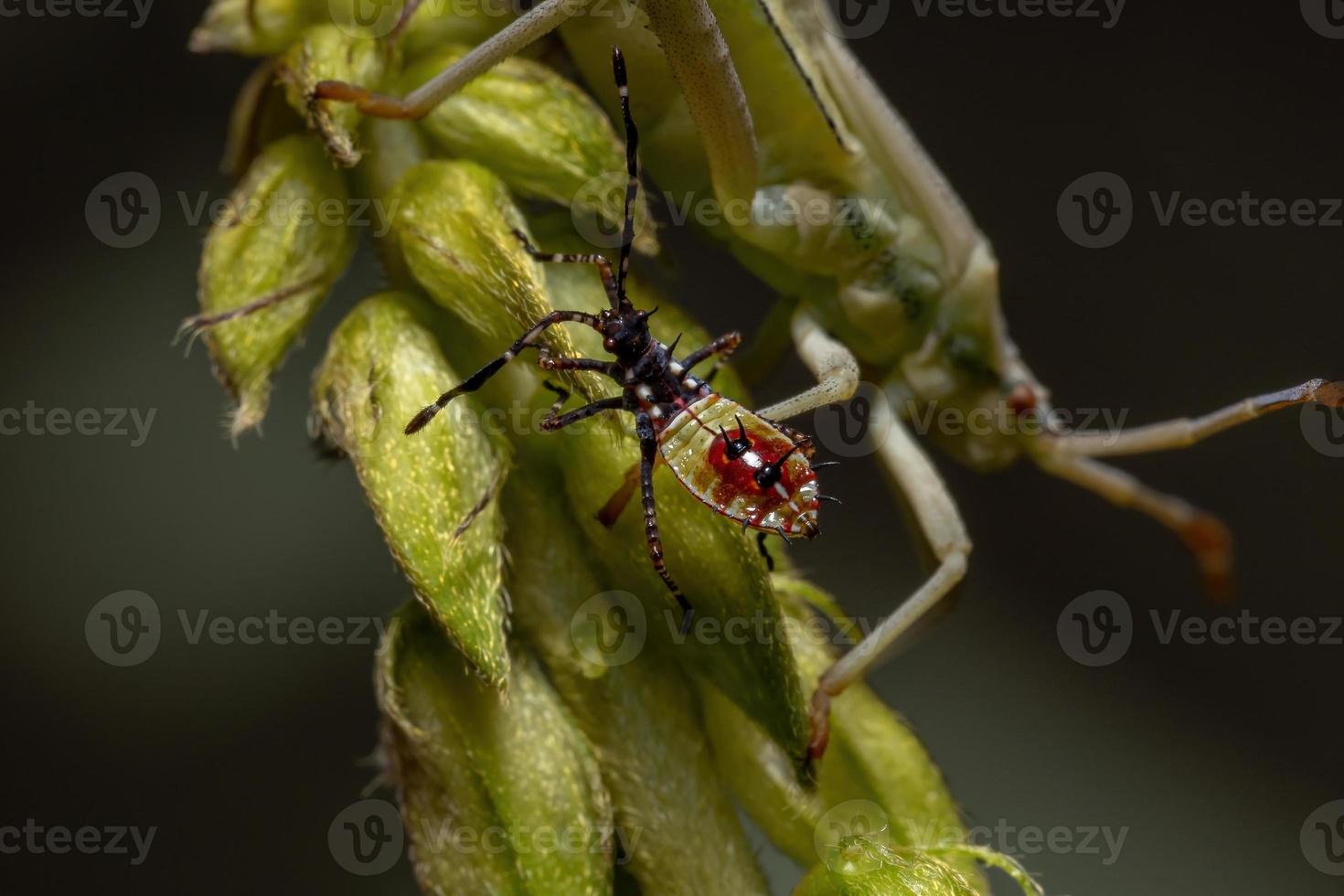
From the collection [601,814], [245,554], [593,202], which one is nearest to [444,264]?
[593,202]

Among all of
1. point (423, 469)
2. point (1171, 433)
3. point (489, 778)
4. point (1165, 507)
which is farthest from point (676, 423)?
point (1165, 507)

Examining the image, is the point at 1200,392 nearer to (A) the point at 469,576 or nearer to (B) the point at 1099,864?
(B) the point at 1099,864
